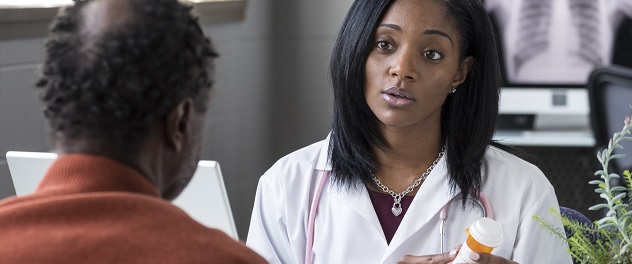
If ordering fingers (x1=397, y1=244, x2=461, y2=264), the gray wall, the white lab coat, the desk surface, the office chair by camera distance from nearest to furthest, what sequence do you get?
fingers (x1=397, y1=244, x2=461, y2=264)
the white lab coat
the office chair
the desk surface
the gray wall

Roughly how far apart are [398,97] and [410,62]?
6 centimetres

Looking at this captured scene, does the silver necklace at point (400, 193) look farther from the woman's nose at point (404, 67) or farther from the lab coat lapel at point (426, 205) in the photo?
the woman's nose at point (404, 67)

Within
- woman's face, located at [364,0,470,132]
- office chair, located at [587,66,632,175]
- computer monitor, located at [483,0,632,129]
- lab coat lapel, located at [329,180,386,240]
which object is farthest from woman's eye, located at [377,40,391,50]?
computer monitor, located at [483,0,632,129]

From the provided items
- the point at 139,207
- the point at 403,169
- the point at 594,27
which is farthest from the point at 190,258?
the point at 594,27

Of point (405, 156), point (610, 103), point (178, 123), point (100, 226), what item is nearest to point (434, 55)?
point (405, 156)

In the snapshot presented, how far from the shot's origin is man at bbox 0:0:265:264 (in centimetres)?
83

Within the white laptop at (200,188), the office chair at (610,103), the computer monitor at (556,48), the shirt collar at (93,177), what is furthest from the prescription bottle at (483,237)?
the computer monitor at (556,48)

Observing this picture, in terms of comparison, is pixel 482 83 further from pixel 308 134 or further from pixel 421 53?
pixel 308 134

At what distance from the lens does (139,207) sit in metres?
0.85

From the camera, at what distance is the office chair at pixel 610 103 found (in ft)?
9.64

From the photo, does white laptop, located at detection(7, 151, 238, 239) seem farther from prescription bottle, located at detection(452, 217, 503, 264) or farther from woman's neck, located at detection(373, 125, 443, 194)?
woman's neck, located at detection(373, 125, 443, 194)

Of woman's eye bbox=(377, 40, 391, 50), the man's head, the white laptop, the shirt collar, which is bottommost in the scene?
the white laptop

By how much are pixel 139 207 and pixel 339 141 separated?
3.09ft

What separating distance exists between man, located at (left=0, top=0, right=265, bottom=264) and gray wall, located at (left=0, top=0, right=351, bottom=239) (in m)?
2.57
